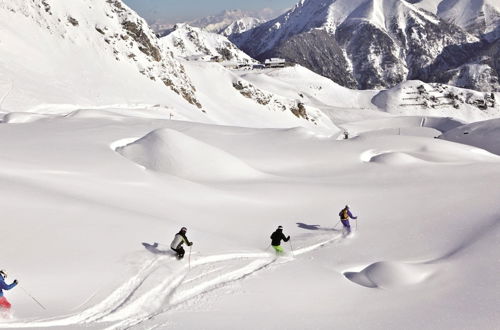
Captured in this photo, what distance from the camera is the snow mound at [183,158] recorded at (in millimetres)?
24797

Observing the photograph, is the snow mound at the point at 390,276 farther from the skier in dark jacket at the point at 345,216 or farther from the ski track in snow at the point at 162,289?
the skier in dark jacket at the point at 345,216

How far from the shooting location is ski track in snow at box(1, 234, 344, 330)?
31.7 ft

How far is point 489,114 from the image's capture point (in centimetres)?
14800

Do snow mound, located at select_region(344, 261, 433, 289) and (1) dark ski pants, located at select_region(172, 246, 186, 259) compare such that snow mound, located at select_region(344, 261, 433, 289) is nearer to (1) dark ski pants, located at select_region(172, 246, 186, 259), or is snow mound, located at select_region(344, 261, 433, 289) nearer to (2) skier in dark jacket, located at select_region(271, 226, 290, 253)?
(2) skier in dark jacket, located at select_region(271, 226, 290, 253)

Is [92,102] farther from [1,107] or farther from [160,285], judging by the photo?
[160,285]

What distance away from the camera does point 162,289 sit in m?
11.6

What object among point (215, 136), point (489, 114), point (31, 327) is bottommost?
point (31, 327)

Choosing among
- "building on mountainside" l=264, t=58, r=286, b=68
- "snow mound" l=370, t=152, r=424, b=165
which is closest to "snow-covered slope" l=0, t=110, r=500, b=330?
"snow mound" l=370, t=152, r=424, b=165

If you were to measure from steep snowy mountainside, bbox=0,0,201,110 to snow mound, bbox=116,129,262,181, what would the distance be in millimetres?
28473

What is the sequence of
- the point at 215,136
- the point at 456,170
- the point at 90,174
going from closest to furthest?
the point at 90,174
the point at 456,170
the point at 215,136

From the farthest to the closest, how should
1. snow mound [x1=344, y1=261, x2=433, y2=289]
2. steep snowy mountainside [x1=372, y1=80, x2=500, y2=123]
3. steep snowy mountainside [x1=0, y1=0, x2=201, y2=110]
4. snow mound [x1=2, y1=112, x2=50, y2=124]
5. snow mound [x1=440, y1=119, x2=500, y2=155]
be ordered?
steep snowy mountainside [x1=372, y1=80, x2=500, y2=123] → snow mound [x1=440, y1=119, x2=500, y2=155] → steep snowy mountainside [x1=0, y1=0, x2=201, y2=110] → snow mound [x1=2, y1=112, x2=50, y2=124] → snow mound [x1=344, y1=261, x2=433, y2=289]

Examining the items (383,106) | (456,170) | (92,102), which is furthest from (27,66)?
(383,106)

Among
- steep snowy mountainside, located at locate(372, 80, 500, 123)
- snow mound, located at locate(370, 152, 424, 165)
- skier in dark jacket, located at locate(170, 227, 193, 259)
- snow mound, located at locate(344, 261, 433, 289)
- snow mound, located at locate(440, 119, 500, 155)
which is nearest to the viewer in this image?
snow mound, located at locate(344, 261, 433, 289)

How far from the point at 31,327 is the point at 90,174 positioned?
11650 mm
